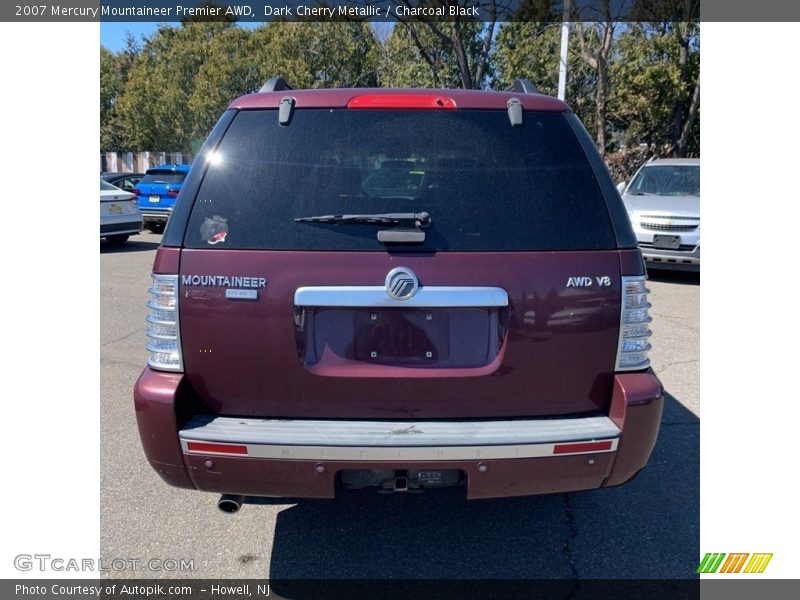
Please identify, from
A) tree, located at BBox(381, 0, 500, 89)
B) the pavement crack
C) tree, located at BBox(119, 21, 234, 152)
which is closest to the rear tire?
tree, located at BBox(381, 0, 500, 89)

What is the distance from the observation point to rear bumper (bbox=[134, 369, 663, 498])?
90.3 inches

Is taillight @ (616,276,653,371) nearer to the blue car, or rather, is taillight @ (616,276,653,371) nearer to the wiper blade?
the wiper blade

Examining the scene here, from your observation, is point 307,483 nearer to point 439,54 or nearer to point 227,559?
point 227,559

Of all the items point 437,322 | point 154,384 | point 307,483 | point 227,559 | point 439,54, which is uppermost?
point 439,54

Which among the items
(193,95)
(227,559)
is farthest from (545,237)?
(193,95)

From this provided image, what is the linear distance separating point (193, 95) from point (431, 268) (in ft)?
101

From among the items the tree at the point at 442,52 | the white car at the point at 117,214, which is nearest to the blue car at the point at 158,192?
the white car at the point at 117,214

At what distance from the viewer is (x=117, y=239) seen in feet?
45.2

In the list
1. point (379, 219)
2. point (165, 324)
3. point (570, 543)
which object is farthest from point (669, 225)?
point (165, 324)

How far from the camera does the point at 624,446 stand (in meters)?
2.40

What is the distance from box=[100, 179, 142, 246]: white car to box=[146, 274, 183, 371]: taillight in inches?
454

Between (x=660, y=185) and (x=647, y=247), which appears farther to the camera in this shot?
(x=660, y=185)

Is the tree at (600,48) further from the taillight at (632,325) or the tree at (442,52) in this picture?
the taillight at (632,325)
